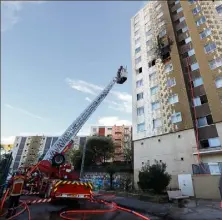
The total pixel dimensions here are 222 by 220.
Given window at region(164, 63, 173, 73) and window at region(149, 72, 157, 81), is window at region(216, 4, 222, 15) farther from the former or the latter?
window at region(149, 72, 157, 81)

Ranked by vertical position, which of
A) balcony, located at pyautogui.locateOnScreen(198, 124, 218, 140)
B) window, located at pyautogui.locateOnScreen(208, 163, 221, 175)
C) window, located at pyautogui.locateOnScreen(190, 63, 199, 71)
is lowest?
window, located at pyautogui.locateOnScreen(208, 163, 221, 175)

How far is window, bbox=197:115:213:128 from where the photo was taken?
22.4 m

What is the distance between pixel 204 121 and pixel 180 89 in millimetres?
5377

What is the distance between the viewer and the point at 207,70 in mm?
24625

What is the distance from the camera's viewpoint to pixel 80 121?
19.9 m

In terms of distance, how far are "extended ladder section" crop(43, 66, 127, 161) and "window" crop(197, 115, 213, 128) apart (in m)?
10.6

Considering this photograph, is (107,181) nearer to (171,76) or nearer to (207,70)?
(171,76)

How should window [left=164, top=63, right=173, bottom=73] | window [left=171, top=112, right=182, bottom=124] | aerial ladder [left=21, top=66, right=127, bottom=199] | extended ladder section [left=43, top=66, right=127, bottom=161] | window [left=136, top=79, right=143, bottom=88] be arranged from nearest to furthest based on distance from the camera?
aerial ladder [left=21, top=66, right=127, bottom=199], extended ladder section [left=43, top=66, right=127, bottom=161], window [left=171, top=112, right=182, bottom=124], window [left=164, top=63, right=173, bottom=73], window [left=136, top=79, right=143, bottom=88]

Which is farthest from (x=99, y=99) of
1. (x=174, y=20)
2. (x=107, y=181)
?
(x=174, y=20)

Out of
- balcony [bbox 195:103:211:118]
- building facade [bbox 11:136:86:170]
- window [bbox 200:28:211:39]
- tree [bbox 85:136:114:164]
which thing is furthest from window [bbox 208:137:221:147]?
building facade [bbox 11:136:86:170]

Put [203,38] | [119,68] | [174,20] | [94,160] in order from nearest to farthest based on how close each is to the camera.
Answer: [119,68]
[203,38]
[174,20]
[94,160]

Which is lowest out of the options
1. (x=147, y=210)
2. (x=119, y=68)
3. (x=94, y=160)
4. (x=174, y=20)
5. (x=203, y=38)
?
(x=147, y=210)

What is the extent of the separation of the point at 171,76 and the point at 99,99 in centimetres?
1247

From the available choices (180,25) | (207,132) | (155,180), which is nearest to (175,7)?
(180,25)
